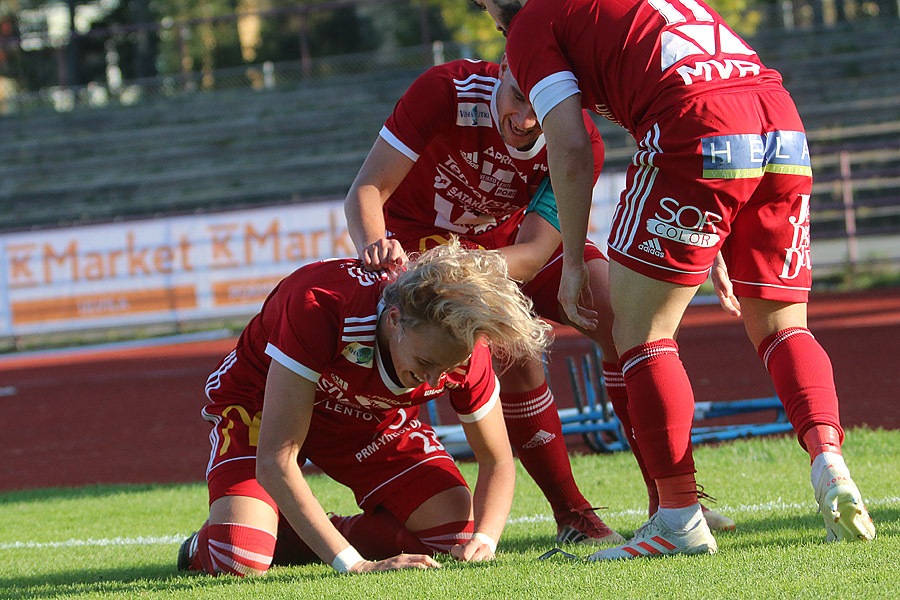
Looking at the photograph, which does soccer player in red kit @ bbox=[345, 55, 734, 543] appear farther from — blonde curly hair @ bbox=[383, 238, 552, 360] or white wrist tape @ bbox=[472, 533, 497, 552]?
blonde curly hair @ bbox=[383, 238, 552, 360]

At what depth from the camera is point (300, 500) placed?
2.86 m

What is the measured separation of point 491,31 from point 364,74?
241 inches

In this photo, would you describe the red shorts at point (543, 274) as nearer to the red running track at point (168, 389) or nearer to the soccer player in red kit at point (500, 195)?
the soccer player in red kit at point (500, 195)

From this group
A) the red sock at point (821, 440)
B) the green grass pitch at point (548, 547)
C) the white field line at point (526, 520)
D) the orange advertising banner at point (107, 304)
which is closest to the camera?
the green grass pitch at point (548, 547)

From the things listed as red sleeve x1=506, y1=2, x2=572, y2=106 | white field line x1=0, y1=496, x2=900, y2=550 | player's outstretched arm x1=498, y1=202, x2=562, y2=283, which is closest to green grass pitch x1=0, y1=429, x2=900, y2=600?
white field line x1=0, y1=496, x2=900, y2=550

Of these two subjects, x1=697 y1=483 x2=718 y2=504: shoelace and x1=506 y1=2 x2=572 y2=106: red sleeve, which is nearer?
x1=506 y1=2 x2=572 y2=106: red sleeve

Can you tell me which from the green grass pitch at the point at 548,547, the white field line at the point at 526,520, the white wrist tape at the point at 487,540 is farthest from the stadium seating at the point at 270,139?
the white wrist tape at the point at 487,540

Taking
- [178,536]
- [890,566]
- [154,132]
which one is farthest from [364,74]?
[890,566]

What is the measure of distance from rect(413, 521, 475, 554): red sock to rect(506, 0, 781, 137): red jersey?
1.47m

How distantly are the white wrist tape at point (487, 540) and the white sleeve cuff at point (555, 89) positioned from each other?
1.31 metres

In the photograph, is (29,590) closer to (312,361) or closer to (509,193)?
(312,361)

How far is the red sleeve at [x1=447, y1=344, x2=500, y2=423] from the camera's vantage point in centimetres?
317

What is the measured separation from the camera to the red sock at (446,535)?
3430 millimetres

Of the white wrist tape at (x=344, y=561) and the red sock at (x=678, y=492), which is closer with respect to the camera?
the red sock at (x=678, y=492)
